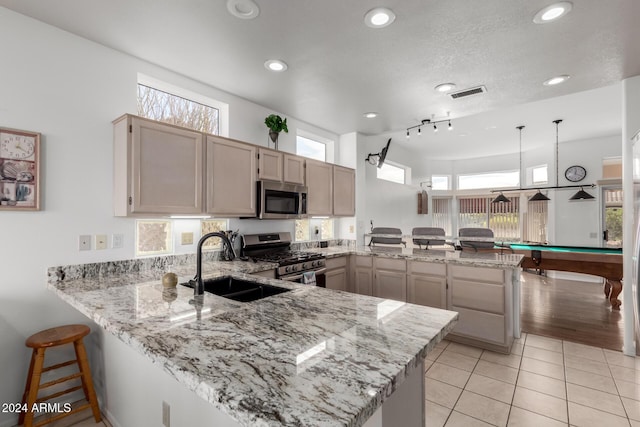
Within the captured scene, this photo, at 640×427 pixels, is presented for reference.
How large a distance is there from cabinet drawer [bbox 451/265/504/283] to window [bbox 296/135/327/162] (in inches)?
100.0

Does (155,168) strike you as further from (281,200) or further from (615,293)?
(615,293)

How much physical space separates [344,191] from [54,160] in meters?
3.19

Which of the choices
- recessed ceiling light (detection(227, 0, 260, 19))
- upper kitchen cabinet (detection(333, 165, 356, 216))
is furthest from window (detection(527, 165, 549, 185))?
recessed ceiling light (detection(227, 0, 260, 19))

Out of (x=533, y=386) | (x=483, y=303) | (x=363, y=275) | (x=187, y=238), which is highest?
(x=187, y=238)

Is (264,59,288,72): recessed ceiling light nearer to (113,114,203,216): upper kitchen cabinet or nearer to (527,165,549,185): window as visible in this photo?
(113,114,203,216): upper kitchen cabinet

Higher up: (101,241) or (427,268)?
(101,241)

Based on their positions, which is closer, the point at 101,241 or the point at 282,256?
the point at 101,241

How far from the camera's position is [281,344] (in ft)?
3.32

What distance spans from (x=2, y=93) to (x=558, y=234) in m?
8.31

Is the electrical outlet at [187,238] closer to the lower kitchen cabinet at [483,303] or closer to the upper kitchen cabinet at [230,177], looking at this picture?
the upper kitchen cabinet at [230,177]

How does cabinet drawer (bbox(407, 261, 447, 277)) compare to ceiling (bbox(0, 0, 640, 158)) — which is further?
cabinet drawer (bbox(407, 261, 447, 277))

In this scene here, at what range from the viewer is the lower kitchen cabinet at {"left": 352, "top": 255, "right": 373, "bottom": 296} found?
3836 mm

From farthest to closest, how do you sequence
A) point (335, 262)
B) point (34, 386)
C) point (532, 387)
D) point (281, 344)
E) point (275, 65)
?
point (335, 262), point (275, 65), point (532, 387), point (34, 386), point (281, 344)

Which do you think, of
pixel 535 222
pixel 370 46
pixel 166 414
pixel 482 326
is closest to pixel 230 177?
pixel 370 46
